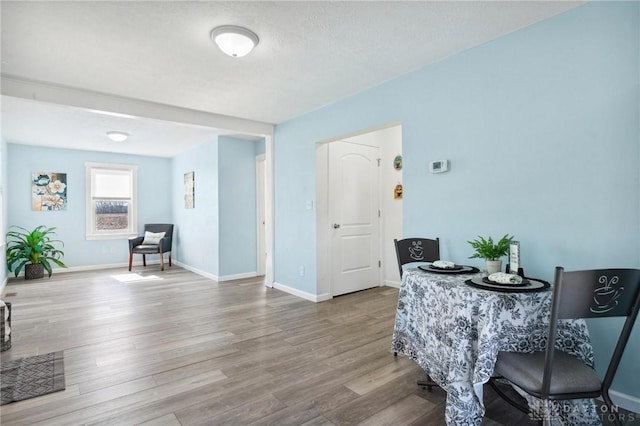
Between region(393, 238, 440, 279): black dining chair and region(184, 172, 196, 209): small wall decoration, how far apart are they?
500cm

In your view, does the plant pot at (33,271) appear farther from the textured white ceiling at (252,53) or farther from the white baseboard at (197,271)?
the textured white ceiling at (252,53)

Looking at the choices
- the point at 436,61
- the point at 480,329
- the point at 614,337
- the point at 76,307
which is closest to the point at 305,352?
the point at 480,329

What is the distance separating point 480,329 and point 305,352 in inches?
61.2

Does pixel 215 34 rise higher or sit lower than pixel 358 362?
higher

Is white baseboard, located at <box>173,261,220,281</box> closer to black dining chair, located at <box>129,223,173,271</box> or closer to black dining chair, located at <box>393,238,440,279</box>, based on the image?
black dining chair, located at <box>129,223,173,271</box>

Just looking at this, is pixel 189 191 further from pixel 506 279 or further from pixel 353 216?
pixel 506 279

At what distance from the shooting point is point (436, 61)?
2896mm

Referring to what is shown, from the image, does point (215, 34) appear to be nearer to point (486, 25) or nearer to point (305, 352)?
point (486, 25)

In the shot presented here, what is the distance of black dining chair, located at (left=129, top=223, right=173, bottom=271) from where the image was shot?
674cm

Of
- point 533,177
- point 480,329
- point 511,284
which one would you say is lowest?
point 480,329

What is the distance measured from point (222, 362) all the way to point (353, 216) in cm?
271

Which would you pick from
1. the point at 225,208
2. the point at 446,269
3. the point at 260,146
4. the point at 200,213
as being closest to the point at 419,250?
the point at 446,269

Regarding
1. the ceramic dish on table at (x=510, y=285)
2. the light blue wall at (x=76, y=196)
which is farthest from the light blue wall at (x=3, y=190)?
the ceramic dish on table at (x=510, y=285)

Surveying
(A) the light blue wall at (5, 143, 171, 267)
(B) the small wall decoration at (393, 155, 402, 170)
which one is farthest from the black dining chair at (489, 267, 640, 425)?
(A) the light blue wall at (5, 143, 171, 267)
